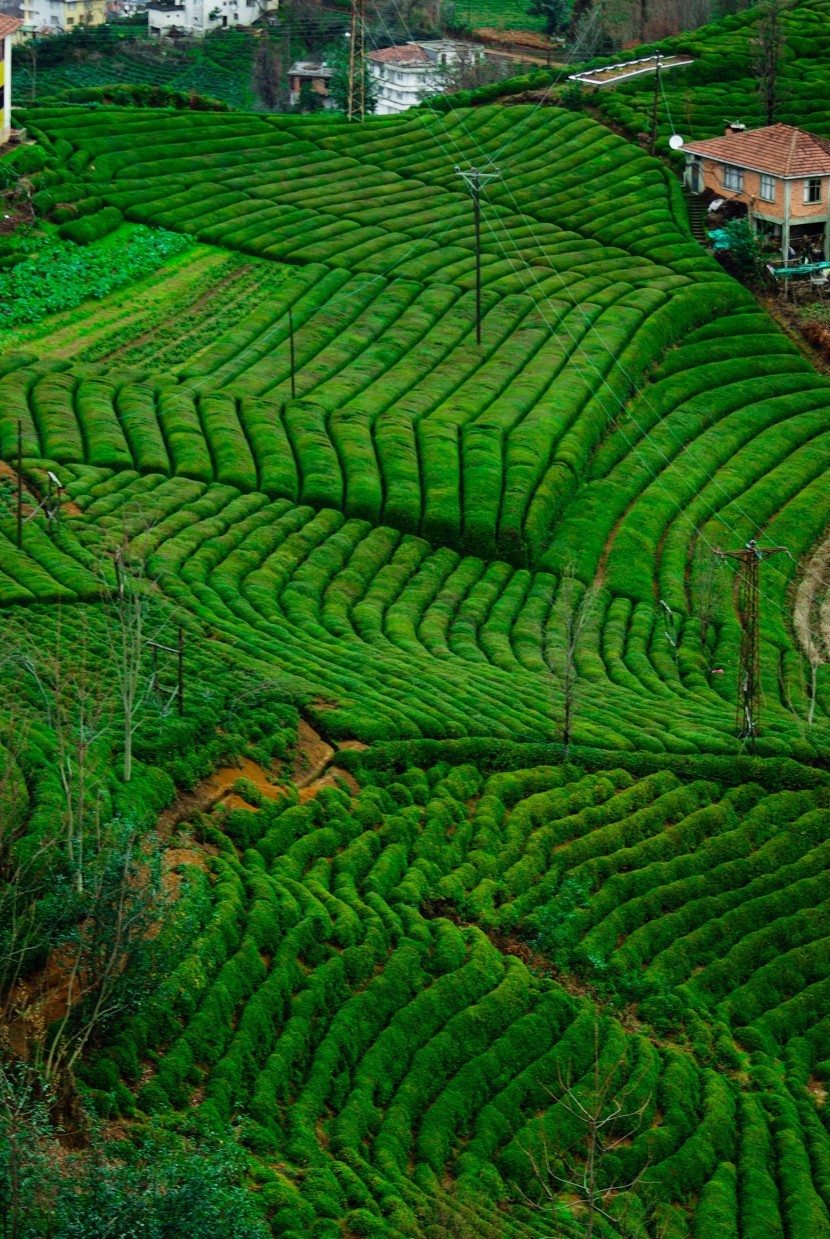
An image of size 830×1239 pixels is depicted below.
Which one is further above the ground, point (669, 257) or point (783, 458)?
point (669, 257)

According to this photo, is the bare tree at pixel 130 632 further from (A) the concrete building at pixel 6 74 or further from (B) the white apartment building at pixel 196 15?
(B) the white apartment building at pixel 196 15

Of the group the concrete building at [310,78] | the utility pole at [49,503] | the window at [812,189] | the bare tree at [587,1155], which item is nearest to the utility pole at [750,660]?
the bare tree at [587,1155]

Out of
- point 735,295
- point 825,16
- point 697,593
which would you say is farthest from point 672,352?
point 825,16

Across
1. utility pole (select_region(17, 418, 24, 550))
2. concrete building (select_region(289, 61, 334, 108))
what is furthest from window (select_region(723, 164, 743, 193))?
concrete building (select_region(289, 61, 334, 108))

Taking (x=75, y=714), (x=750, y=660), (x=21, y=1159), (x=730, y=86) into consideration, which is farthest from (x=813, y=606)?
(x=730, y=86)

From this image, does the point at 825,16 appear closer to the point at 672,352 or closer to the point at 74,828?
the point at 672,352
